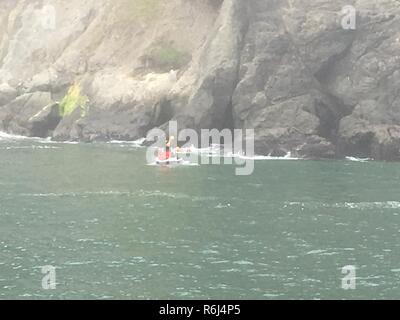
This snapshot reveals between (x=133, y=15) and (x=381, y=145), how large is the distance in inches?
2885

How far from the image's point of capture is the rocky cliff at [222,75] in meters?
97.9

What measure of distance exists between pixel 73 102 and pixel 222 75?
35906mm

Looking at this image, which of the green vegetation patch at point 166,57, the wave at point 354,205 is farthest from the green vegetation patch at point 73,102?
the wave at point 354,205

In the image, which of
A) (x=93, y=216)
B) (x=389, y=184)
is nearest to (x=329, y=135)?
(x=389, y=184)

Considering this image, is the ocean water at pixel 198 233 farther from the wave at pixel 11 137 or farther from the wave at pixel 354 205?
the wave at pixel 11 137

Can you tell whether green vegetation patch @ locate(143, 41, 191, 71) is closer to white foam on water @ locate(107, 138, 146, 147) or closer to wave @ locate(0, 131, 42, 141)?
white foam on water @ locate(107, 138, 146, 147)

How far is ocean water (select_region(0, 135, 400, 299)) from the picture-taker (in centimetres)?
3344

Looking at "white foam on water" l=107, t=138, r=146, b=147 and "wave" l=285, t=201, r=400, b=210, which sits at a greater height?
"white foam on water" l=107, t=138, r=146, b=147

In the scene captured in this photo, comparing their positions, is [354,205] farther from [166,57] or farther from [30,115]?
[30,115]

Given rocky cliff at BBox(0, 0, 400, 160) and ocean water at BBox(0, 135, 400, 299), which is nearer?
ocean water at BBox(0, 135, 400, 299)

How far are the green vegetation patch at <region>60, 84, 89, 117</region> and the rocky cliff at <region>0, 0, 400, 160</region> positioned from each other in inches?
11.8

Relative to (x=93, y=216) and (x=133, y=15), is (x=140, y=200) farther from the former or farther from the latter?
(x=133, y=15)

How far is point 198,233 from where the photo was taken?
44625 millimetres

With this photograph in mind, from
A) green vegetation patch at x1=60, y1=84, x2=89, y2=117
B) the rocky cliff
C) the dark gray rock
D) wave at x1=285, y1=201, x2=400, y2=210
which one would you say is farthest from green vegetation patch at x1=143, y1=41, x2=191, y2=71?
wave at x1=285, y1=201, x2=400, y2=210
